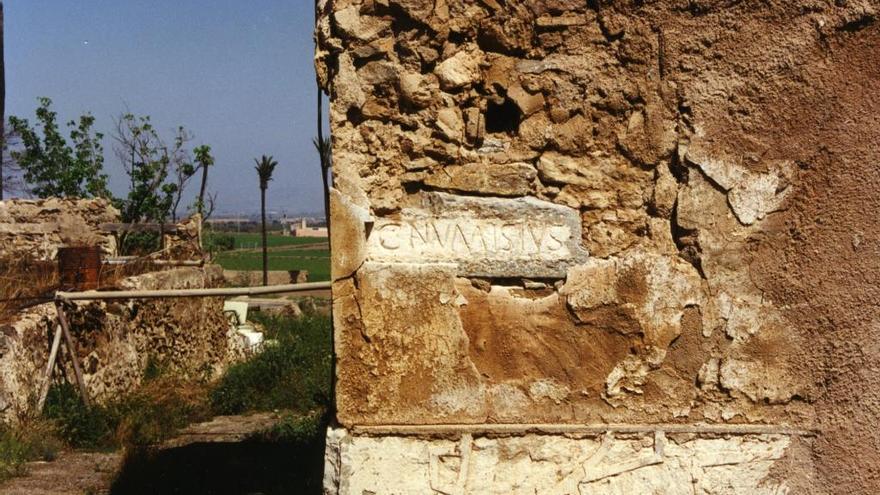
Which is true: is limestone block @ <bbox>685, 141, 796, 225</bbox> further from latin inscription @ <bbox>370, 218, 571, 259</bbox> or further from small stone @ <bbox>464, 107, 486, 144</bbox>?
small stone @ <bbox>464, 107, 486, 144</bbox>

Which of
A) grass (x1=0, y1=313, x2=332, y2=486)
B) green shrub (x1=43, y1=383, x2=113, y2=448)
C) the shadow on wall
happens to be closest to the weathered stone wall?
grass (x1=0, y1=313, x2=332, y2=486)

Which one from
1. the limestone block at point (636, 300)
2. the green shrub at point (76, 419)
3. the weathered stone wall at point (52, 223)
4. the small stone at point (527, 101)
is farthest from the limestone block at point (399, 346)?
the weathered stone wall at point (52, 223)

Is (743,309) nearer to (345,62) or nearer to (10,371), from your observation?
(345,62)

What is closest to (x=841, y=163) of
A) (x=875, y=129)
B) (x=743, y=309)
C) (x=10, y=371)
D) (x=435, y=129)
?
(x=875, y=129)

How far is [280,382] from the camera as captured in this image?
8.73 meters

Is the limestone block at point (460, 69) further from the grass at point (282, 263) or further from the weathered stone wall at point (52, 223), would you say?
the grass at point (282, 263)

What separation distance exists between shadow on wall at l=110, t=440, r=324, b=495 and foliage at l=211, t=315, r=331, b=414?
1415 mm

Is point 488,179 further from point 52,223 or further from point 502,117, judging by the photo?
point 52,223

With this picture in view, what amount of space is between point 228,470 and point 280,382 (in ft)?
9.70

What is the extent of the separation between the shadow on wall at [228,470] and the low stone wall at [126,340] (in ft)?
3.66

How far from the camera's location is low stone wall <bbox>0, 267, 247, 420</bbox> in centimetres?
601

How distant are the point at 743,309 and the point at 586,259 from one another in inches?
21.8

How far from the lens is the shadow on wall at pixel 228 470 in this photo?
17.4ft

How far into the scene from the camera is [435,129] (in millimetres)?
2771
